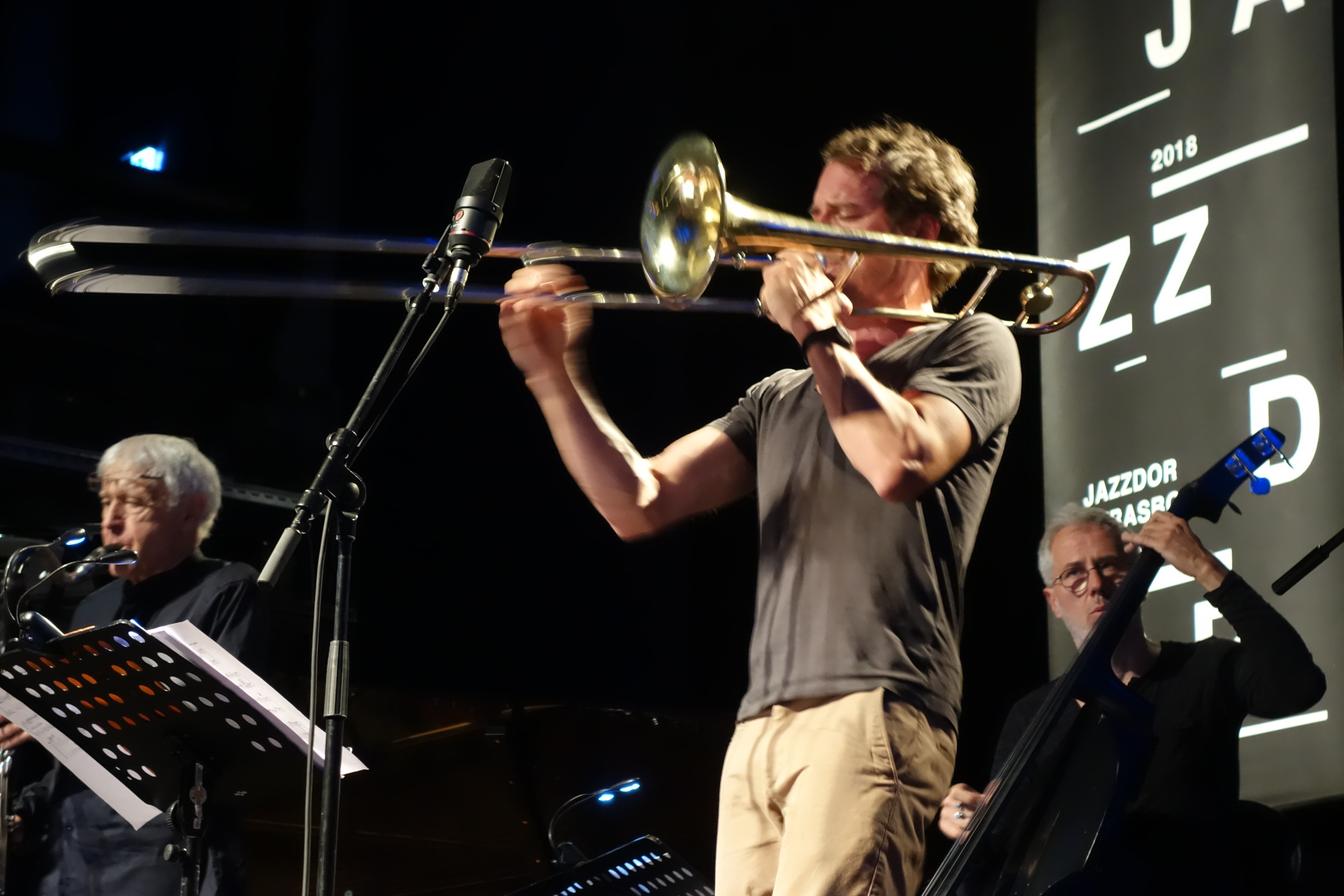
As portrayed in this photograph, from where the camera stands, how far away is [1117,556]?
3.66 metres

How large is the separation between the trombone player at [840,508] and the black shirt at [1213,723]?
45.4 inches

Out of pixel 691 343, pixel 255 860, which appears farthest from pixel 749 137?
pixel 255 860

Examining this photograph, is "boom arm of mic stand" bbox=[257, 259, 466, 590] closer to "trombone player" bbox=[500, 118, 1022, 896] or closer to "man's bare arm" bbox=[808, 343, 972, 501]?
"trombone player" bbox=[500, 118, 1022, 896]

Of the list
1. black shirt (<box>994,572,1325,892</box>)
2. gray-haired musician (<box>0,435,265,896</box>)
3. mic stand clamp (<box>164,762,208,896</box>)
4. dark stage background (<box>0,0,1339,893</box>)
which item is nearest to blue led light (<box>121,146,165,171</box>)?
dark stage background (<box>0,0,1339,893</box>)

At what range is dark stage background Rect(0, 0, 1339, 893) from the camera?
16.5 ft

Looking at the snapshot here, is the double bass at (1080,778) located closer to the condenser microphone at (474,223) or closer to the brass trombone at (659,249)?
the brass trombone at (659,249)

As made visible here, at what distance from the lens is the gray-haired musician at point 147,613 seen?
3.38 meters

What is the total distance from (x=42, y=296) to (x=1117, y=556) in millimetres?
3796

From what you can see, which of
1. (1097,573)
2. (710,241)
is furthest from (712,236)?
(1097,573)

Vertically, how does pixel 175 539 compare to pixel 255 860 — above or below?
above

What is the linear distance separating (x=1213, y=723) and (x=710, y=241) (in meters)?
1.75

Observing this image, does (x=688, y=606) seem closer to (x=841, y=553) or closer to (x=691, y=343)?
(x=691, y=343)

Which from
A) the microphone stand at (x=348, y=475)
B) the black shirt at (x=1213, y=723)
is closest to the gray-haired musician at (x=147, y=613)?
the microphone stand at (x=348, y=475)

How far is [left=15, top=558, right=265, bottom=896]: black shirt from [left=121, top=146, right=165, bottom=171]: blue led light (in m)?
2.43
